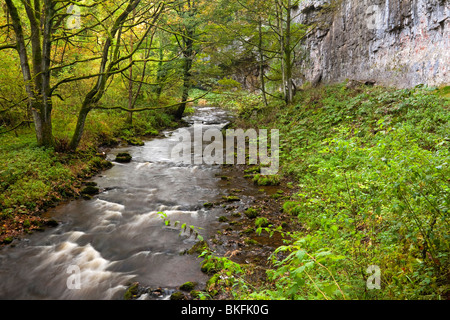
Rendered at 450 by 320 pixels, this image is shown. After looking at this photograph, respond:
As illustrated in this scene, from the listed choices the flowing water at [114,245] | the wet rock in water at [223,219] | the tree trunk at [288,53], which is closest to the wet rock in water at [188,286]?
the flowing water at [114,245]

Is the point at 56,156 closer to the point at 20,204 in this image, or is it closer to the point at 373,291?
the point at 20,204

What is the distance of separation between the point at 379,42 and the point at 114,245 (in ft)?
45.9

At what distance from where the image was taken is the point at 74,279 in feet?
16.2

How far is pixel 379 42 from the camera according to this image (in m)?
12.3

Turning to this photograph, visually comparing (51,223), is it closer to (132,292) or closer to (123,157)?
(132,292)

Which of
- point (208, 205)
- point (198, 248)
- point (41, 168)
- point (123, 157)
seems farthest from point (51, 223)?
point (123, 157)

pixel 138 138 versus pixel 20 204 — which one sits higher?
pixel 138 138

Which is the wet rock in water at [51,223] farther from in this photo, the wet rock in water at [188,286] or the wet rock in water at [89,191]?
the wet rock in water at [188,286]

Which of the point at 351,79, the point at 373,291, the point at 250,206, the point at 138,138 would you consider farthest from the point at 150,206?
the point at 351,79

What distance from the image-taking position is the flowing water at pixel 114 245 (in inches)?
190

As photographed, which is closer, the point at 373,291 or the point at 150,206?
the point at 373,291

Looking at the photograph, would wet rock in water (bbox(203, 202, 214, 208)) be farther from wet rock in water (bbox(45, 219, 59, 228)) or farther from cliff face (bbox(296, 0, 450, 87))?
cliff face (bbox(296, 0, 450, 87))

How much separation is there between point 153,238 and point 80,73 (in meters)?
12.3
